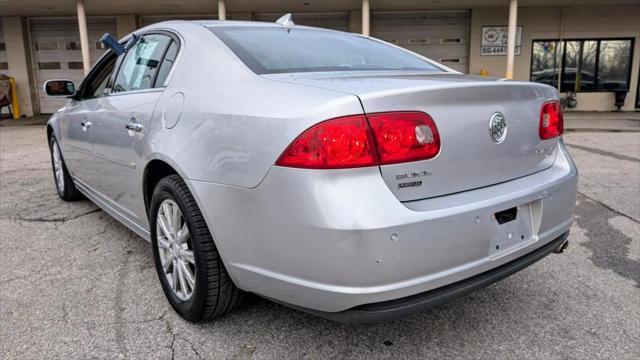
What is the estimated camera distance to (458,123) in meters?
1.95

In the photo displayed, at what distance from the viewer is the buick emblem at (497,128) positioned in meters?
2.06

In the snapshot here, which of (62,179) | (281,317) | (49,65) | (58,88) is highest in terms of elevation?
(49,65)

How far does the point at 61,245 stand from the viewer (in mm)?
3615

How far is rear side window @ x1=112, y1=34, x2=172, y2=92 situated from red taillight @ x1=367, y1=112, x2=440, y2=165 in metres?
1.63

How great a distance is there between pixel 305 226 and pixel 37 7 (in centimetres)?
1699

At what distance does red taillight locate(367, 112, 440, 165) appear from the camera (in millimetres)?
1762

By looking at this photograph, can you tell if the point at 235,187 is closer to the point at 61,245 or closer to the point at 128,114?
the point at 128,114

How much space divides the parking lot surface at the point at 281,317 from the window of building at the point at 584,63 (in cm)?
1456

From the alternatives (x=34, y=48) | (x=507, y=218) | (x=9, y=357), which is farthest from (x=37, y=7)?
(x=507, y=218)

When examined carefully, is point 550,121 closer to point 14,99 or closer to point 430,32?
point 430,32

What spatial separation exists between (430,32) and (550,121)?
601 inches

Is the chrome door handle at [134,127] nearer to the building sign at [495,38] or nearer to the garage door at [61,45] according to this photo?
the building sign at [495,38]

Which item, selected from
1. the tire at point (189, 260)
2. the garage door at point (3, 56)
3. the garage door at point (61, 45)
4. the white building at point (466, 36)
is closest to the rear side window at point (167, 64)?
the tire at point (189, 260)


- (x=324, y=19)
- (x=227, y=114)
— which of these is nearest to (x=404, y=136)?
(x=227, y=114)
